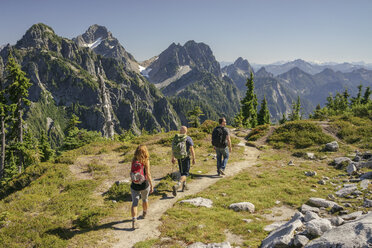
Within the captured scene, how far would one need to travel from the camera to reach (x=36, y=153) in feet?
118

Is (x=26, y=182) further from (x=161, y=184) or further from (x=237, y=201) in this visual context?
(x=237, y=201)

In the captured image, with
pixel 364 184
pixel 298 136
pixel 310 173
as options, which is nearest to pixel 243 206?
pixel 364 184

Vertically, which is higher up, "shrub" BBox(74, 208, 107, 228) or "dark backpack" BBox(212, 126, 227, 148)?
"dark backpack" BBox(212, 126, 227, 148)

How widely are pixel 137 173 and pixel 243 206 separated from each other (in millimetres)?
5020

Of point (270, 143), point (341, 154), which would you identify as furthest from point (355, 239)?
point (270, 143)

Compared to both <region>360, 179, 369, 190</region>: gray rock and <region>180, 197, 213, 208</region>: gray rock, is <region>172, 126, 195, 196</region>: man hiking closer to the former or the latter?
<region>180, 197, 213, 208</region>: gray rock

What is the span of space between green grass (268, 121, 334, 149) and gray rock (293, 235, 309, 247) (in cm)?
1852

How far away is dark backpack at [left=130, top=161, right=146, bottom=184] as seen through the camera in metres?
8.48

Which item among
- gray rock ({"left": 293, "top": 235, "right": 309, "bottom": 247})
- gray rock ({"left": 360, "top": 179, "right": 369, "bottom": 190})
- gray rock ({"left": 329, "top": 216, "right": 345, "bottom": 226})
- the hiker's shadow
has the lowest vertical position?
gray rock ({"left": 360, "top": 179, "right": 369, "bottom": 190})

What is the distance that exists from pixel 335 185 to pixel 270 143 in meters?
12.4

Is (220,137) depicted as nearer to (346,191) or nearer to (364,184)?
(346,191)

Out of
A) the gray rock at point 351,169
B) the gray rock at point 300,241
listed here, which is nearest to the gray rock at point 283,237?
the gray rock at point 300,241

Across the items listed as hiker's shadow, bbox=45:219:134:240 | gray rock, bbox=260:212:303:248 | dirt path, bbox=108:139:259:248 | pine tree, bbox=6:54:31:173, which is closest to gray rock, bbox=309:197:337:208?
gray rock, bbox=260:212:303:248

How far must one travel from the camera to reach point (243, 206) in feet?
33.0
